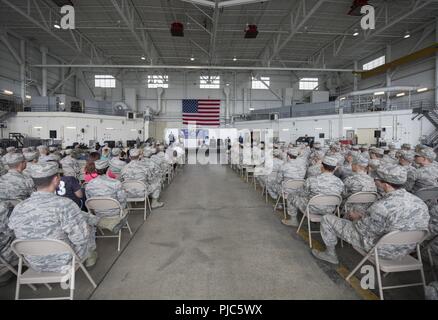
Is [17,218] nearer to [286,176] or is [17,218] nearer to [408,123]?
[286,176]

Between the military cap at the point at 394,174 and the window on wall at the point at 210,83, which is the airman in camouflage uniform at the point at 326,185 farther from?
the window on wall at the point at 210,83

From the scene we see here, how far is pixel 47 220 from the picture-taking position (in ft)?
7.47

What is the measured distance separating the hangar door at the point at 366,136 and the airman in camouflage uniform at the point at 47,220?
1874 cm

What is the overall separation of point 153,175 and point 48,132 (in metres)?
14.6

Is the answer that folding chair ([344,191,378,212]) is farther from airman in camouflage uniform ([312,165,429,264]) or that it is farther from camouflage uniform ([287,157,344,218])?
airman in camouflage uniform ([312,165,429,264])

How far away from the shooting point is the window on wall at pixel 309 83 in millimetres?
27311

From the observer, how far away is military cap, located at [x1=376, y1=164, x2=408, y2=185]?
8.27 feet

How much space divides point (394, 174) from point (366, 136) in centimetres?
1695

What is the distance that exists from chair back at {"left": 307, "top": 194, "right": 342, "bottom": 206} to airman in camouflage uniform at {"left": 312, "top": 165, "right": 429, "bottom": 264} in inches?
22.6

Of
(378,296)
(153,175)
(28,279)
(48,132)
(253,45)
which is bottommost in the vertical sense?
(378,296)

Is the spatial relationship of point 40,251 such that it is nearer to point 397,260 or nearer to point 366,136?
point 397,260

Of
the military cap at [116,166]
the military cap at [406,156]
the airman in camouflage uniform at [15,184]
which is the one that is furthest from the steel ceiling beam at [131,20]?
the military cap at [406,156]
